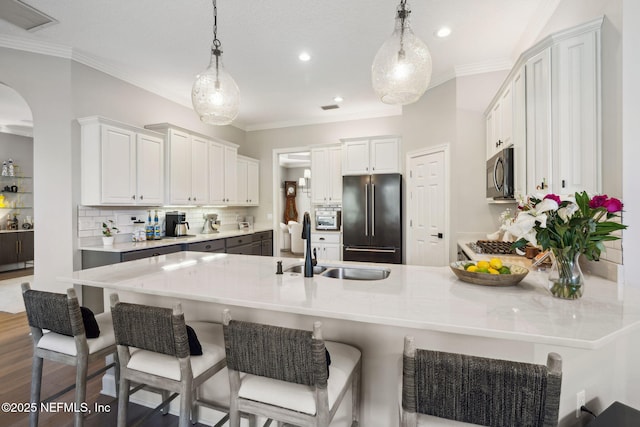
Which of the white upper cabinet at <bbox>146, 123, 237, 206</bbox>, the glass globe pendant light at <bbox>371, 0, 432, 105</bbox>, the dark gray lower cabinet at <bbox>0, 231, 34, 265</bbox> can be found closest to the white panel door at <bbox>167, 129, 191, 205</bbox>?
the white upper cabinet at <bbox>146, 123, 237, 206</bbox>

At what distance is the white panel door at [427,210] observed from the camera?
12.7 ft

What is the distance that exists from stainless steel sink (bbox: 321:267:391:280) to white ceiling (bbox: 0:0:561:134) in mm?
2216

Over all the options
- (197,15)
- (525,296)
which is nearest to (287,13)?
(197,15)

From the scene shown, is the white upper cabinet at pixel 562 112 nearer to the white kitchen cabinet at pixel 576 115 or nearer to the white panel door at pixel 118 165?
the white kitchen cabinet at pixel 576 115

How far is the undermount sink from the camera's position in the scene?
2.00 meters

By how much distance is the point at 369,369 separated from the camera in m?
1.59

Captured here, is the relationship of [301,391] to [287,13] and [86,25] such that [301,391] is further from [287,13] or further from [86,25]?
[86,25]

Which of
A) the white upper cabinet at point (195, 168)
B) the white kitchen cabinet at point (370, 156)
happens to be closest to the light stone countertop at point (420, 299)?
the white upper cabinet at point (195, 168)

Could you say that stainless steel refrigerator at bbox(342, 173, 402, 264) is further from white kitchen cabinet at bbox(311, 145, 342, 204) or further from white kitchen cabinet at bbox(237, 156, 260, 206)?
white kitchen cabinet at bbox(237, 156, 260, 206)

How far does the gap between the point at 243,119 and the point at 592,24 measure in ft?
16.7

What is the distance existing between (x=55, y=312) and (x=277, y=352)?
3.99ft

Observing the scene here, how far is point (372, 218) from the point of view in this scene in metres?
4.52

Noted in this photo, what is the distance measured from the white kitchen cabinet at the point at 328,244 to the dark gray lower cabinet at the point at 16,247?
20.1 ft

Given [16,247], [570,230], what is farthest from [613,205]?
[16,247]
